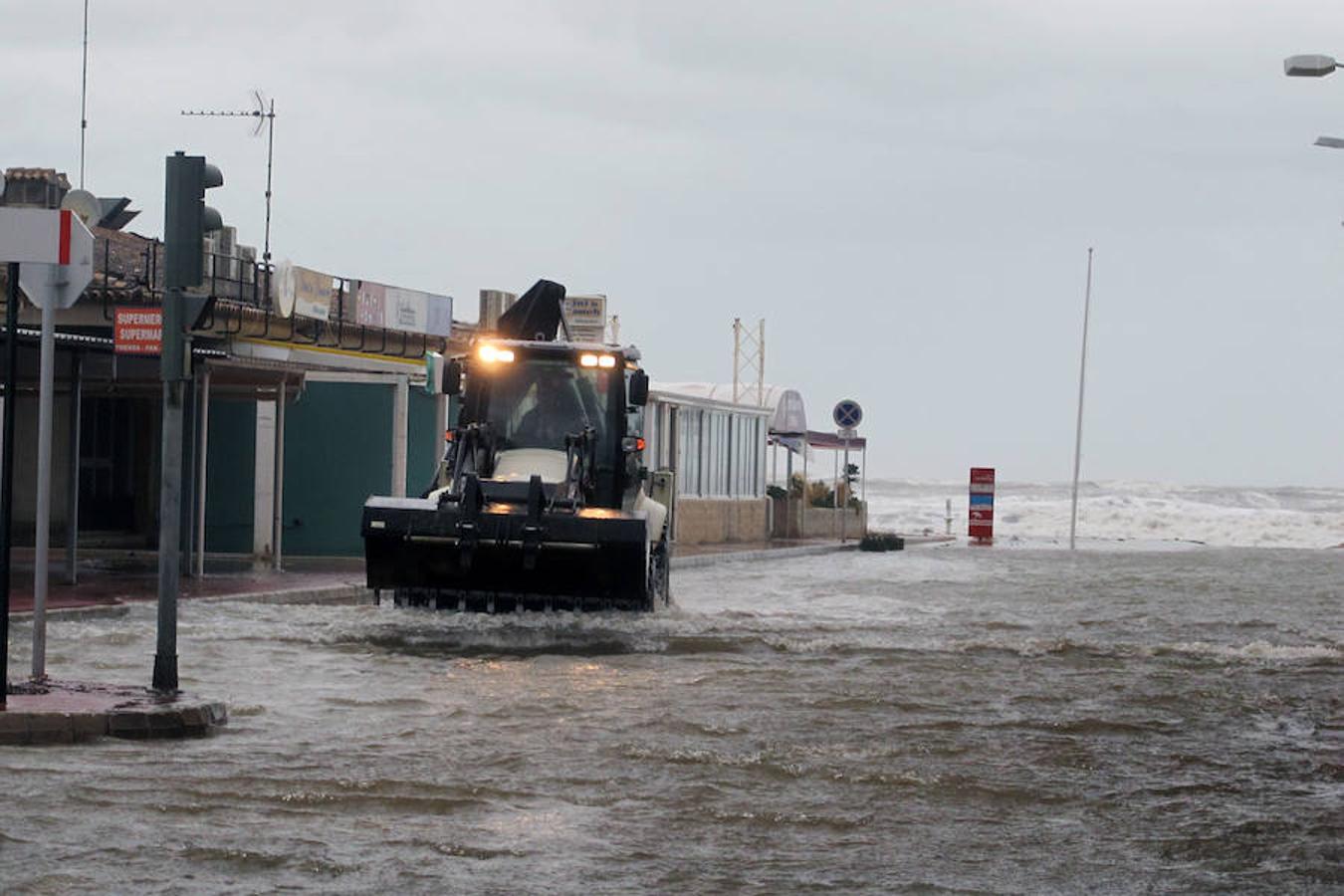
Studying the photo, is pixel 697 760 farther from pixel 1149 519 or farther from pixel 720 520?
pixel 1149 519

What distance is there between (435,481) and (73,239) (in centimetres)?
982

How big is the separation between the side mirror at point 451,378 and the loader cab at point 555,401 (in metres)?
0.50

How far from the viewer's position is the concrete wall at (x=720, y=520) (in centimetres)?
4144

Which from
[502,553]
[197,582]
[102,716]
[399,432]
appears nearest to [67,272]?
[102,716]

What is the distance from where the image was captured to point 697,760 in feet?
37.5

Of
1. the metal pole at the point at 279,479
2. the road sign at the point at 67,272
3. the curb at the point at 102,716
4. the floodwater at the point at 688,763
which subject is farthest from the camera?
the metal pole at the point at 279,479

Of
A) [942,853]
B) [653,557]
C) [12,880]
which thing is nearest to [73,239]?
[12,880]

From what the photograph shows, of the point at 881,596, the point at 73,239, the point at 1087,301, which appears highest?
the point at 1087,301

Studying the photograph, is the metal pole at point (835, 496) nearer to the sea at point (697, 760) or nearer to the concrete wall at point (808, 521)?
the concrete wall at point (808, 521)

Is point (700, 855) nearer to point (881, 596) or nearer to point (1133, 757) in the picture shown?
point (1133, 757)

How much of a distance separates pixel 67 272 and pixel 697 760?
451 centimetres

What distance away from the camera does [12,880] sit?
25.2 ft

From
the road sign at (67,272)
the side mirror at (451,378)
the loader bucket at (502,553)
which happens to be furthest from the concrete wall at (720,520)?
the road sign at (67,272)

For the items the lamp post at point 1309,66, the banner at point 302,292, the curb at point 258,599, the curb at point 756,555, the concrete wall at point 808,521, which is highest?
the lamp post at point 1309,66
